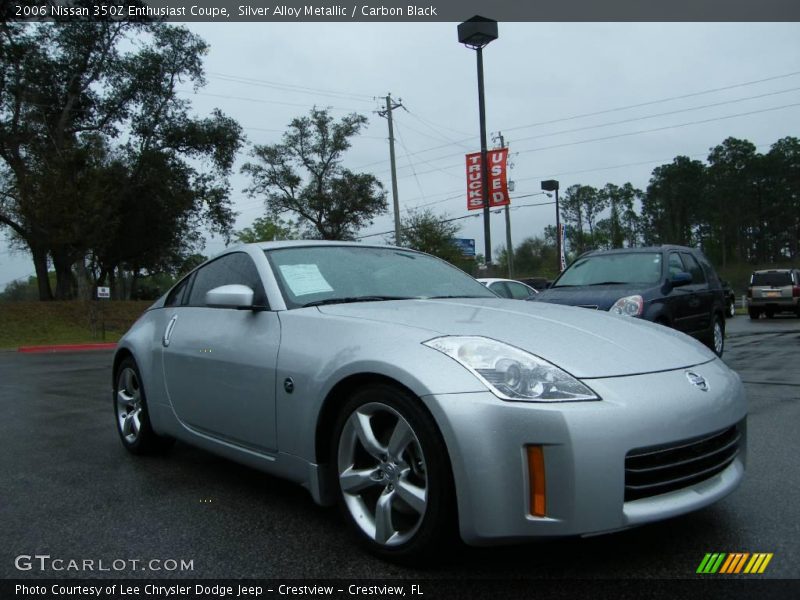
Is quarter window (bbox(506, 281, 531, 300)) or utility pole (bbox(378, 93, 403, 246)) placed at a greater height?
utility pole (bbox(378, 93, 403, 246))

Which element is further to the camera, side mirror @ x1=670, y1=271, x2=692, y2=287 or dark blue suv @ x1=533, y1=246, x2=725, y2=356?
side mirror @ x1=670, y1=271, x2=692, y2=287

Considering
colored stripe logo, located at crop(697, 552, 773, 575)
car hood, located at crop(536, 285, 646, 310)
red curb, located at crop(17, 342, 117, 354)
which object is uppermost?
car hood, located at crop(536, 285, 646, 310)

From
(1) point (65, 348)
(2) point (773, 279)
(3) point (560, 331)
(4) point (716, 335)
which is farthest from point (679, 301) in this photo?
(1) point (65, 348)

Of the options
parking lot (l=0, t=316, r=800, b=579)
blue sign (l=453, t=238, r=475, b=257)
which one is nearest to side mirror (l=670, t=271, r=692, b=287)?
parking lot (l=0, t=316, r=800, b=579)

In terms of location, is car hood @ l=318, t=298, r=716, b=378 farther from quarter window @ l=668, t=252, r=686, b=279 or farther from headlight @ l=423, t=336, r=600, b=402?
quarter window @ l=668, t=252, r=686, b=279

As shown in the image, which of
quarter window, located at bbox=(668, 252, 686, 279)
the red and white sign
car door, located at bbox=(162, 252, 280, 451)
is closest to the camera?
car door, located at bbox=(162, 252, 280, 451)

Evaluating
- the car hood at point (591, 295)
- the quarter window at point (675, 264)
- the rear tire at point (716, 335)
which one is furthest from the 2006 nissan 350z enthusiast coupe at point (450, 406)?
the rear tire at point (716, 335)

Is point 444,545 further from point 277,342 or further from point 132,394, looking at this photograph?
point 132,394

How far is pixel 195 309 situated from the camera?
4129 millimetres

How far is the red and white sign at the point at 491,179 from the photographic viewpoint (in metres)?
23.2

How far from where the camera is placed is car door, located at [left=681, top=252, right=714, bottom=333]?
8.70 metres

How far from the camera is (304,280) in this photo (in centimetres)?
357

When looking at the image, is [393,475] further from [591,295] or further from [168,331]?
[591,295]

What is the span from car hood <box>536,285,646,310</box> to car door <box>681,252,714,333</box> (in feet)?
3.58
